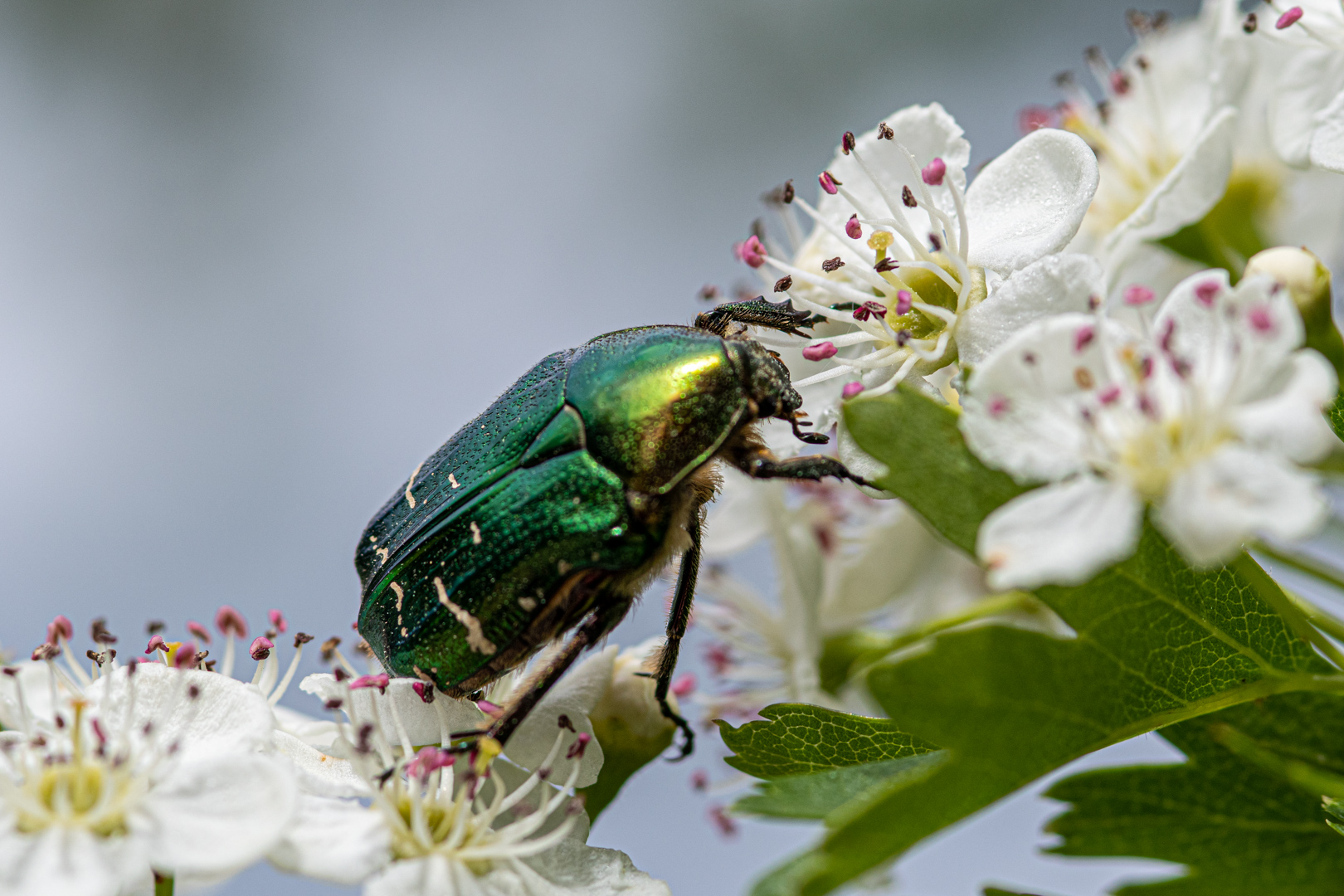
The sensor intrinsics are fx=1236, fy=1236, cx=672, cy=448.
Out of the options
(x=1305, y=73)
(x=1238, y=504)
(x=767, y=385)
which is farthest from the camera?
(x=1305, y=73)

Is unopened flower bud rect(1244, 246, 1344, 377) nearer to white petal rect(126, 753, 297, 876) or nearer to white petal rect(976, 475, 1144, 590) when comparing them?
white petal rect(976, 475, 1144, 590)

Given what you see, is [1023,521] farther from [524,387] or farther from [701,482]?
[524,387]

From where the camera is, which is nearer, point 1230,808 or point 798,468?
point 1230,808

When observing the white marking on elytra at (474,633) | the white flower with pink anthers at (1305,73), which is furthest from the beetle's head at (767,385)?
the white flower with pink anthers at (1305,73)

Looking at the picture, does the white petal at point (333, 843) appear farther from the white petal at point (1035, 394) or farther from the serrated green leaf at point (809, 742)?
the white petal at point (1035, 394)

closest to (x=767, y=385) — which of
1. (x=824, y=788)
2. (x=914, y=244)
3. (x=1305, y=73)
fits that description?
(x=914, y=244)

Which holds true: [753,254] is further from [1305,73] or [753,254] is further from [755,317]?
[1305,73]

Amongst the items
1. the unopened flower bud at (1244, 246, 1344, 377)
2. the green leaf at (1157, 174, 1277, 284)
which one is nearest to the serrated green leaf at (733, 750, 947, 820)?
the unopened flower bud at (1244, 246, 1344, 377)
